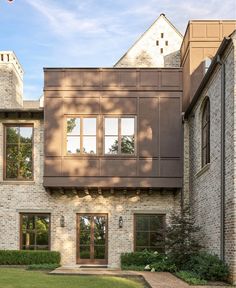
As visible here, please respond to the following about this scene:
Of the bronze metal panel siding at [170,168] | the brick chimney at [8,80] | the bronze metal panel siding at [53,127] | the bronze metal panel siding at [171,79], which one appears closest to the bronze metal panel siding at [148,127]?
the bronze metal panel siding at [170,168]

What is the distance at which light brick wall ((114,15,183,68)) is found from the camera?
27.1 metres

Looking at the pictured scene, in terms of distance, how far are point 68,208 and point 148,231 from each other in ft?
11.5

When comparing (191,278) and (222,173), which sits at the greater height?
(222,173)

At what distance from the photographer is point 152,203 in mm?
20500

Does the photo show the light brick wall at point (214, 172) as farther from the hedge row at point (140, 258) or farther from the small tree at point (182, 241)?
the hedge row at point (140, 258)

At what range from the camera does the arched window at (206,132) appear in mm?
16734

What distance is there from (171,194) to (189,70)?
5.53m

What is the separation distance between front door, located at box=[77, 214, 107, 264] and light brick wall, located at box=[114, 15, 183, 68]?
411 inches

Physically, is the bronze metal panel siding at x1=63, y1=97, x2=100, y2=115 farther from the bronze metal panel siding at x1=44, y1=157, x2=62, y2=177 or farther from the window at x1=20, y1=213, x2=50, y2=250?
the window at x1=20, y1=213, x2=50, y2=250

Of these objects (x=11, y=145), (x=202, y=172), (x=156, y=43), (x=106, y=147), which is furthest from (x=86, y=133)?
(x=156, y=43)

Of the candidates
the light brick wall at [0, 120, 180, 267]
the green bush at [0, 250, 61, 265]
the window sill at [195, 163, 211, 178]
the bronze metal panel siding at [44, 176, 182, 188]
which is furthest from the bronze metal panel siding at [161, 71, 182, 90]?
the green bush at [0, 250, 61, 265]

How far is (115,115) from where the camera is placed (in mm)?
19781

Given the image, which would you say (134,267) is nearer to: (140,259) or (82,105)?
(140,259)

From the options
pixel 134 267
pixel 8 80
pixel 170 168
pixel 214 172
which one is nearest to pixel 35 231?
pixel 134 267
